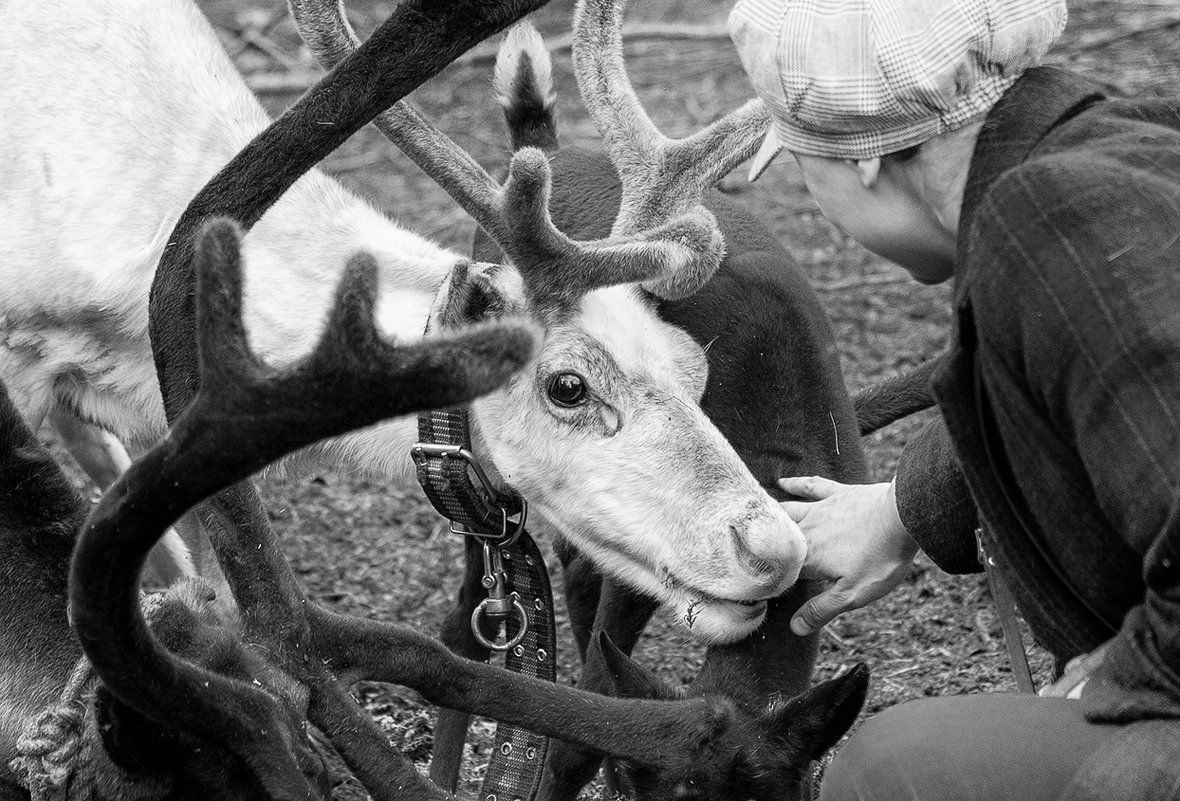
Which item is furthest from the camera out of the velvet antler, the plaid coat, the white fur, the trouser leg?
the white fur

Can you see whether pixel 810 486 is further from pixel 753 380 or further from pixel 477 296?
pixel 477 296

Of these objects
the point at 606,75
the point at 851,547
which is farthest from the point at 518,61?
the point at 851,547

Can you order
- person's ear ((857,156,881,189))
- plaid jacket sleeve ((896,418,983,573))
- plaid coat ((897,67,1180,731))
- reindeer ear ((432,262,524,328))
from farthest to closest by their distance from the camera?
reindeer ear ((432,262,524,328))
plaid jacket sleeve ((896,418,983,573))
person's ear ((857,156,881,189))
plaid coat ((897,67,1180,731))

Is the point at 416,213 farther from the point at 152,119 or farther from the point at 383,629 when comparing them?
the point at 383,629

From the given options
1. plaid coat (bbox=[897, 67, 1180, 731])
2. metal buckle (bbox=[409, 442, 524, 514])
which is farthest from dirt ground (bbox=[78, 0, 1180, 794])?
plaid coat (bbox=[897, 67, 1180, 731])

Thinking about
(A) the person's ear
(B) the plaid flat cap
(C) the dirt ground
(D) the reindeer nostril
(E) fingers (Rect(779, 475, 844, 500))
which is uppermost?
(B) the plaid flat cap

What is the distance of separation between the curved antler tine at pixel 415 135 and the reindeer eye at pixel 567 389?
0.38 metres

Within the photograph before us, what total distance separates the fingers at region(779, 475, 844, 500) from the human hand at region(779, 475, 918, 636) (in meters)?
0.03

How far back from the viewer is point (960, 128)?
6.86ft

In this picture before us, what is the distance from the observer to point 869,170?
2.13 meters

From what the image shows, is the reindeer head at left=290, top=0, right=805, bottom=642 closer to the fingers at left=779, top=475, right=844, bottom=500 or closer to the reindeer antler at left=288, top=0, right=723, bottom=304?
the reindeer antler at left=288, top=0, right=723, bottom=304

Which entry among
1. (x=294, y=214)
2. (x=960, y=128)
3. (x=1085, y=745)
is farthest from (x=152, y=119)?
(x=1085, y=745)

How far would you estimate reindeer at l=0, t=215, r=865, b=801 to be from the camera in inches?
72.3

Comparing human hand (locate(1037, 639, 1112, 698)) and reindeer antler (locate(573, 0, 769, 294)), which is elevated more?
reindeer antler (locate(573, 0, 769, 294))
